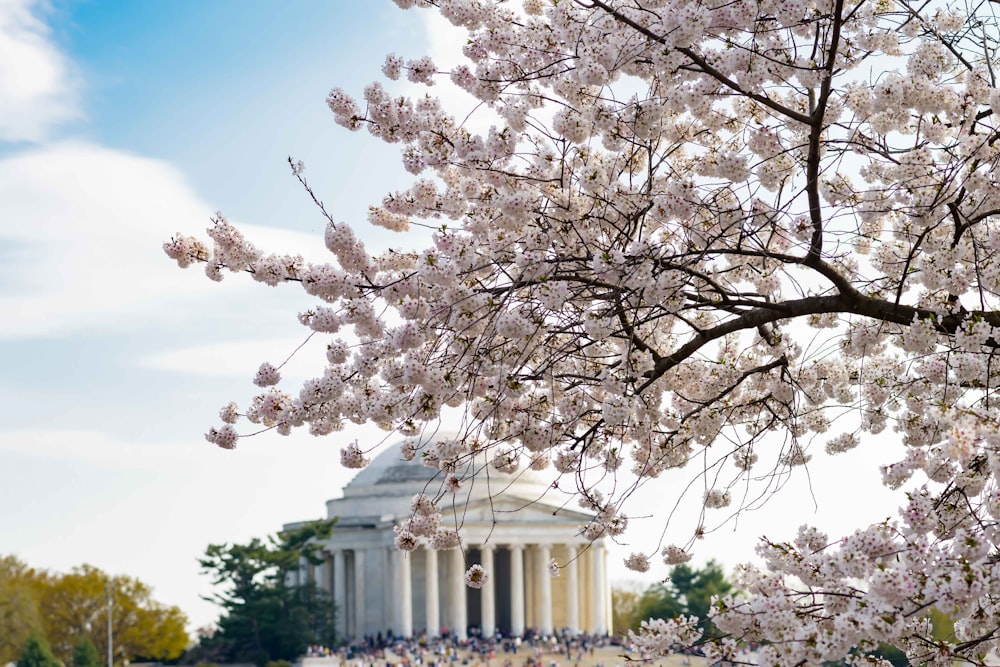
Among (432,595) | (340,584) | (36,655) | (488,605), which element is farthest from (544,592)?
(36,655)

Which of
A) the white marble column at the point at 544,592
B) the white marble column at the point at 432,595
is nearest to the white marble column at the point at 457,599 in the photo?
the white marble column at the point at 432,595

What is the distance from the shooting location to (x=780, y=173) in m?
9.41

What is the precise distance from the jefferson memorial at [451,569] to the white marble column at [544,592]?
5cm

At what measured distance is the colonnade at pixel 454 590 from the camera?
227ft

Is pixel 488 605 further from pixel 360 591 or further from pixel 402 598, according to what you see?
pixel 360 591

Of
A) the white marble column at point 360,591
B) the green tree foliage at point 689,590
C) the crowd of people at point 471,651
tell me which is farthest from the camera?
the white marble column at point 360,591

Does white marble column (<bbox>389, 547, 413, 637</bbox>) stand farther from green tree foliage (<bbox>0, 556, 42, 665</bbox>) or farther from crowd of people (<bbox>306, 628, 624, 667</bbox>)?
green tree foliage (<bbox>0, 556, 42, 665</bbox>)

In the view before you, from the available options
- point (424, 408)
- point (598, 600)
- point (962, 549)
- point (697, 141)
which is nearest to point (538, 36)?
point (697, 141)

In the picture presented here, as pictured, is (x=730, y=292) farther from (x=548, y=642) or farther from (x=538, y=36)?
(x=548, y=642)

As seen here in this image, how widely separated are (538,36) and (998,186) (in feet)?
10.3

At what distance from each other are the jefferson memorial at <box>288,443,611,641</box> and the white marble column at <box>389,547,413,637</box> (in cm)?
5

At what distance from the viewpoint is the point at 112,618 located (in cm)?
6306

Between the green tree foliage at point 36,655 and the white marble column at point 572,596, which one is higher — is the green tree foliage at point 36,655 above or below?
below

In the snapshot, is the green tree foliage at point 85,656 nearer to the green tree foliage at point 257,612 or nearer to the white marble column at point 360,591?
the green tree foliage at point 257,612
